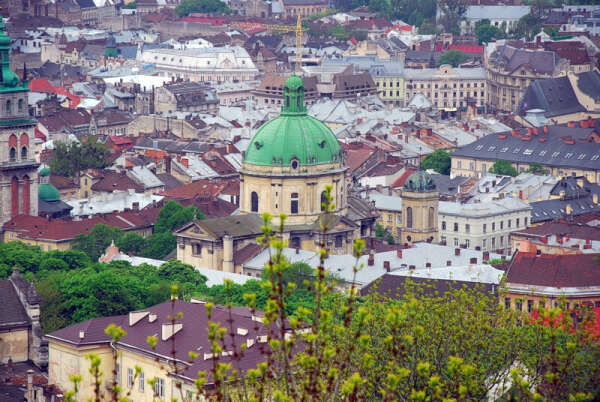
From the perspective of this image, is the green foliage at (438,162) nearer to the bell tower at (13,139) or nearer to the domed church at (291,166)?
the domed church at (291,166)

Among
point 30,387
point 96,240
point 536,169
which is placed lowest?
point 96,240

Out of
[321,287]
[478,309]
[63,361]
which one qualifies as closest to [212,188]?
[63,361]

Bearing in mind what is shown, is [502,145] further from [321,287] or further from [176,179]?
[321,287]

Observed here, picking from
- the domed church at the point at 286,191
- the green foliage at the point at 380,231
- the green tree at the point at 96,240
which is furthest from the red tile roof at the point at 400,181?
the green tree at the point at 96,240

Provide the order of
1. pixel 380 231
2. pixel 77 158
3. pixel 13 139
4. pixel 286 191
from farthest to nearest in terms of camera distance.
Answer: pixel 77 158
pixel 380 231
pixel 13 139
pixel 286 191

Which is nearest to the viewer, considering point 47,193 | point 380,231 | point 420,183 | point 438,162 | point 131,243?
point 131,243

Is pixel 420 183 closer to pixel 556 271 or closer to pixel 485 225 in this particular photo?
pixel 485 225

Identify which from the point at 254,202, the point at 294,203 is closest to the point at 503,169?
the point at 294,203

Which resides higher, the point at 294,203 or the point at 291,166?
the point at 291,166
